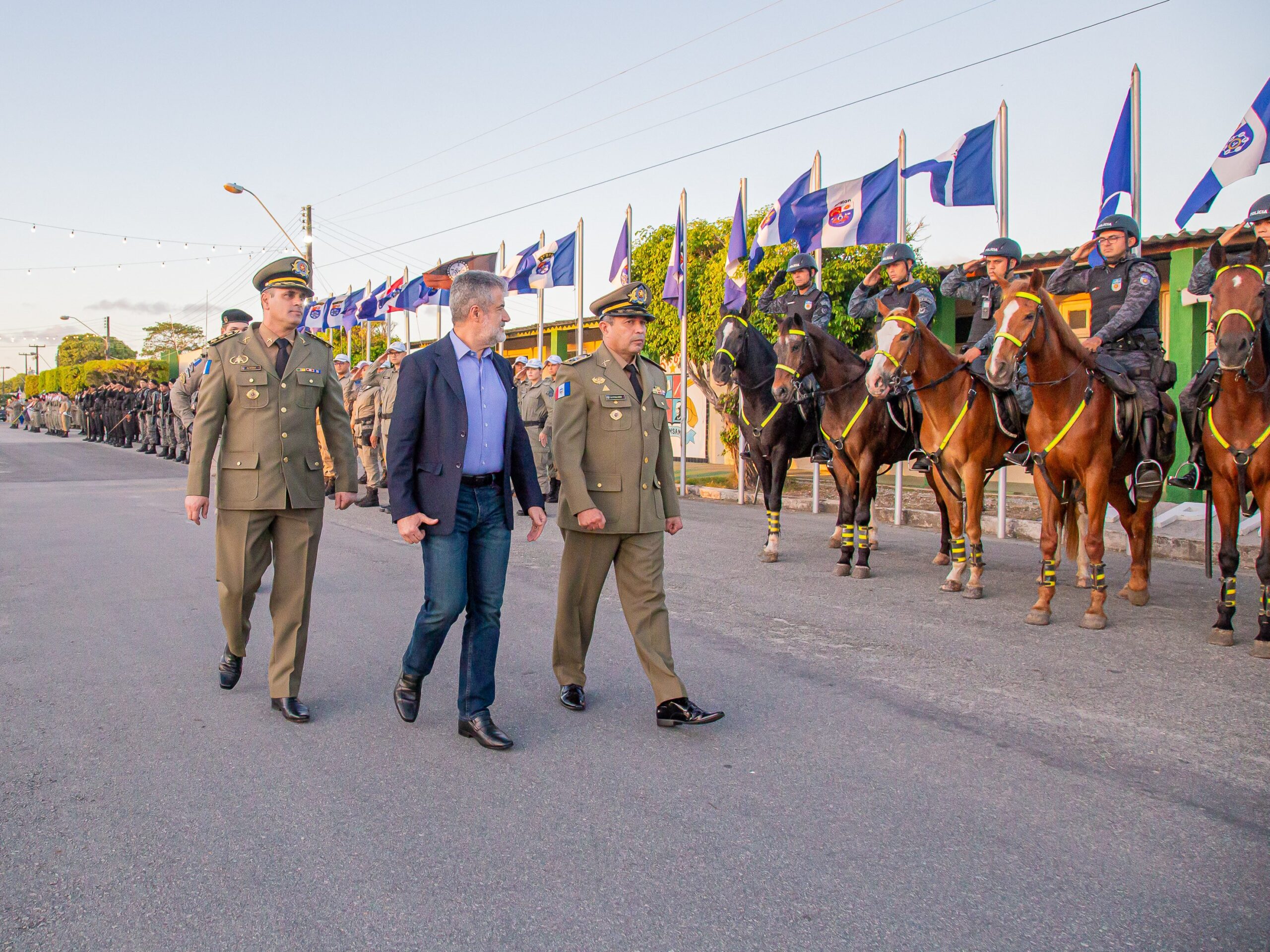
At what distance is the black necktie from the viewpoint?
496 cm

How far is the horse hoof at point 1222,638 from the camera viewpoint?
645cm

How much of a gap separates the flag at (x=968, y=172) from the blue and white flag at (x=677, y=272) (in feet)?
16.8

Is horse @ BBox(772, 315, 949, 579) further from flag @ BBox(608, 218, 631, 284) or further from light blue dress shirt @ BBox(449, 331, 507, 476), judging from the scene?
flag @ BBox(608, 218, 631, 284)

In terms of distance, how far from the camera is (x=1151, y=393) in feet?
24.7

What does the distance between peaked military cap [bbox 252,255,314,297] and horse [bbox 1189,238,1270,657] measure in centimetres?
547

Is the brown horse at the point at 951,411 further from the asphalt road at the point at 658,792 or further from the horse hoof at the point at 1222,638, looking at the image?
the horse hoof at the point at 1222,638

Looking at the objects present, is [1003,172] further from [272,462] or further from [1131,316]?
[272,462]

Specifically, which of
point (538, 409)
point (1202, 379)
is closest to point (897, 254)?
point (1202, 379)

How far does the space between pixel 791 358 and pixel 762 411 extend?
124cm

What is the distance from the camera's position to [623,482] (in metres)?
4.85

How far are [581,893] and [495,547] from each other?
5.94ft

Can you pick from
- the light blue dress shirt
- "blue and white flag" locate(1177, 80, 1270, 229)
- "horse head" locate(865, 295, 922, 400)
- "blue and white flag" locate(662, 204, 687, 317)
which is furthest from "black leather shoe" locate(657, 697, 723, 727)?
"blue and white flag" locate(662, 204, 687, 317)

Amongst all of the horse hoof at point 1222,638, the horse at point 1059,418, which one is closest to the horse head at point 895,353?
the horse at point 1059,418

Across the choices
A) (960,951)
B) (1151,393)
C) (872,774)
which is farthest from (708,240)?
(960,951)
